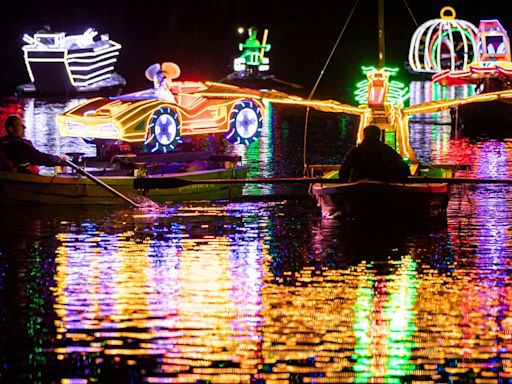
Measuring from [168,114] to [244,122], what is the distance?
149 cm

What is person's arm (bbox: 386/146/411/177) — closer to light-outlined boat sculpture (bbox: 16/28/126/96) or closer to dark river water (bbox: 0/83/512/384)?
dark river water (bbox: 0/83/512/384)

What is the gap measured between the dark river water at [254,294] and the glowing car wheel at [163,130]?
4.24 feet

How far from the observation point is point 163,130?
2289cm

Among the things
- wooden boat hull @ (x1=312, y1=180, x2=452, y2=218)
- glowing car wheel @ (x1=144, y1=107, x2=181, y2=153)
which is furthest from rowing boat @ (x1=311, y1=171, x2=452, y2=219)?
glowing car wheel @ (x1=144, y1=107, x2=181, y2=153)

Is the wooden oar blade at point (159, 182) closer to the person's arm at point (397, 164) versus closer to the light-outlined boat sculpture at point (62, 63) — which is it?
the person's arm at point (397, 164)

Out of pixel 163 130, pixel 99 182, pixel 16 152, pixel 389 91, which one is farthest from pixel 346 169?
pixel 16 152

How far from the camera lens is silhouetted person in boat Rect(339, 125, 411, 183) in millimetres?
19453

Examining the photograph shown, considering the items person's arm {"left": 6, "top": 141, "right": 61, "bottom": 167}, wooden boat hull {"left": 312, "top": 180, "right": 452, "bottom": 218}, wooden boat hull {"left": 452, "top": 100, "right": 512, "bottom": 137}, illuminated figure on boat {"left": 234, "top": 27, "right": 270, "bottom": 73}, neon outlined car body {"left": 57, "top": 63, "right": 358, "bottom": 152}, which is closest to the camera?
wooden boat hull {"left": 312, "top": 180, "right": 452, "bottom": 218}

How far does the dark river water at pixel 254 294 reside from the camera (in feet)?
39.1

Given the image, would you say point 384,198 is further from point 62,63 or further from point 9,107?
point 62,63

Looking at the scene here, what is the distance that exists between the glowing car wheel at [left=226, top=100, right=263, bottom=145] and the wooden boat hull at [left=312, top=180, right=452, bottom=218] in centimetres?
406

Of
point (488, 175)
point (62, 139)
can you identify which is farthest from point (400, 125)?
point (62, 139)

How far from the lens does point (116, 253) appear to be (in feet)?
58.2

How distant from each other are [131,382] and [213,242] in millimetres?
7248
